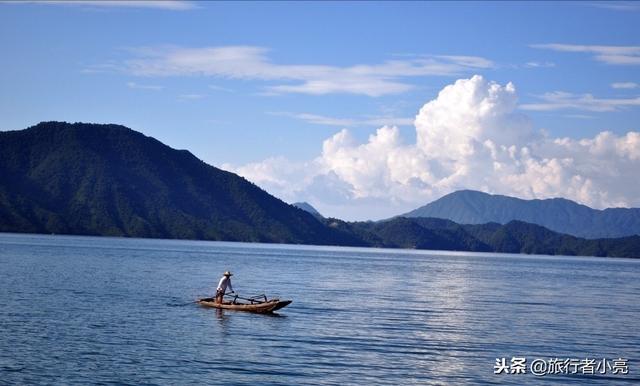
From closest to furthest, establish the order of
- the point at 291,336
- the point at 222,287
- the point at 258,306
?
1. the point at 291,336
2. the point at 258,306
3. the point at 222,287

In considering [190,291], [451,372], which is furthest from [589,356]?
[190,291]

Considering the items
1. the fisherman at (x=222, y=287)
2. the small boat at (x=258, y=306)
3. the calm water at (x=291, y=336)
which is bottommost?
the calm water at (x=291, y=336)

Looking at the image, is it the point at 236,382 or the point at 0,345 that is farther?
the point at 0,345

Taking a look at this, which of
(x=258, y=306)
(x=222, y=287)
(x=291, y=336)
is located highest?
(x=222, y=287)

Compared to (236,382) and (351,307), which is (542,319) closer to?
(351,307)

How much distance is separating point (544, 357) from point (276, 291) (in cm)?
5018

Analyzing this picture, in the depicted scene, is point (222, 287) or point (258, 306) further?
point (222, 287)

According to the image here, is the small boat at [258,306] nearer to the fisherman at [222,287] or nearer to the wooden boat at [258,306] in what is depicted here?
the wooden boat at [258,306]

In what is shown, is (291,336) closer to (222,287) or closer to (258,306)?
(258,306)

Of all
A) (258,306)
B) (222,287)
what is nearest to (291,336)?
(258,306)

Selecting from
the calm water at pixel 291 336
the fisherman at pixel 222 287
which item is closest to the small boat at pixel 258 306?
the fisherman at pixel 222 287

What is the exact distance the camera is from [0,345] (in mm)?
45781

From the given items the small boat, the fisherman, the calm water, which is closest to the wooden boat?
the small boat

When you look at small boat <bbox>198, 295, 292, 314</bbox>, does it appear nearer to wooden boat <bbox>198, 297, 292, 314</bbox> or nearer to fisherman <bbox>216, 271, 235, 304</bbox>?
wooden boat <bbox>198, 297, 292, 314</bbox>
